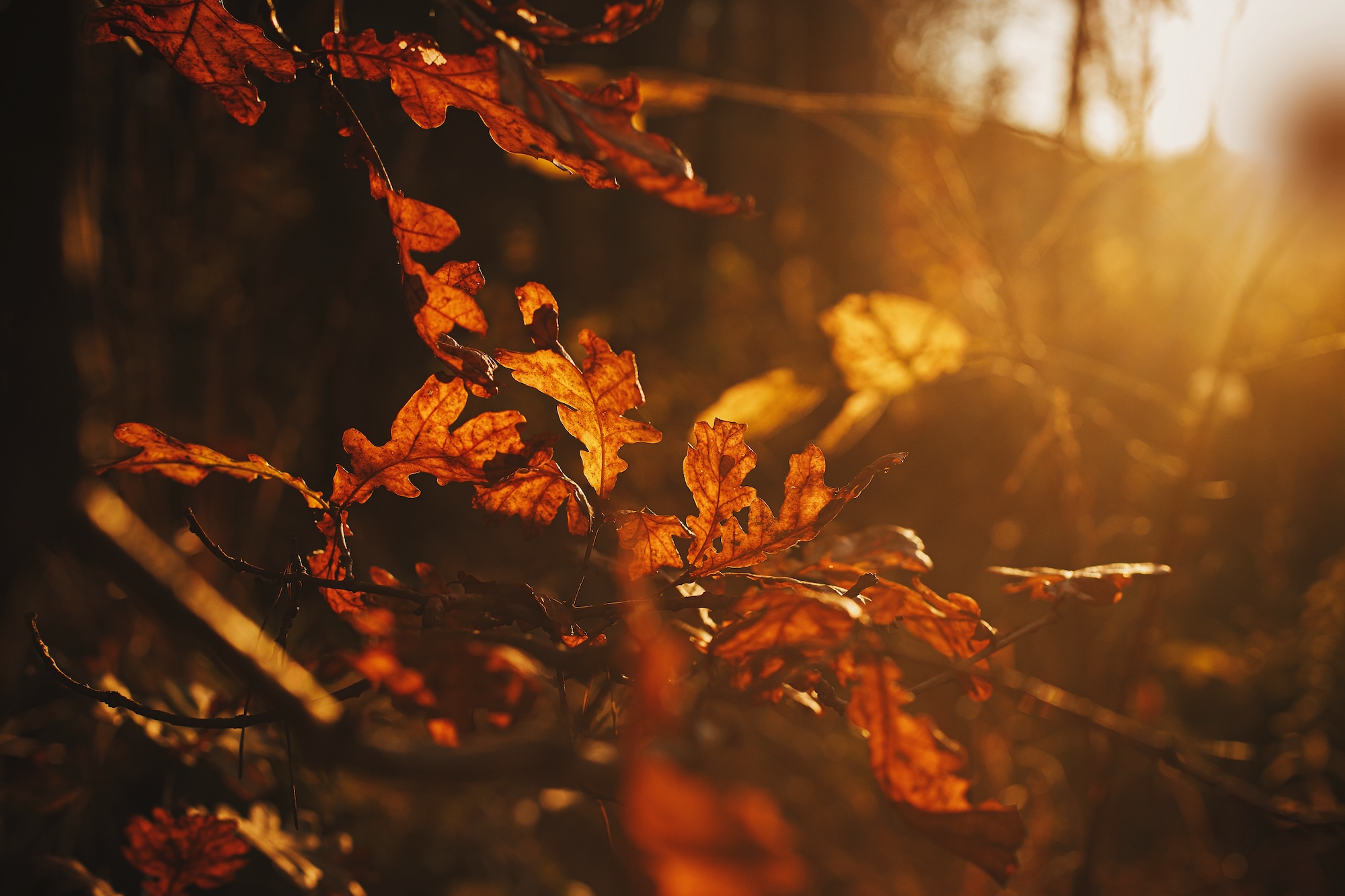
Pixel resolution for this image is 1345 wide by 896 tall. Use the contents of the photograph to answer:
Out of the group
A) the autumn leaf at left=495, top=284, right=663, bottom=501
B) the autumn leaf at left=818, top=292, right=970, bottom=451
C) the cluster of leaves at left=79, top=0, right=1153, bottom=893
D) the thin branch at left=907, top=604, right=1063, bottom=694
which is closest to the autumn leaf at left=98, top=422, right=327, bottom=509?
the cluster of leaves at left=79, top=0, right=1153, bottom=893

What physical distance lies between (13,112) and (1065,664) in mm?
2023

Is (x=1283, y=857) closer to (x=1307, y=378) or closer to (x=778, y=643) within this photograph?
(x=1307, y=378)

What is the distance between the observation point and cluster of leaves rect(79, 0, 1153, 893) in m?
0.27

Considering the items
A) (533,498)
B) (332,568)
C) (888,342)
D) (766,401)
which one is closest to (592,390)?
(533,498)

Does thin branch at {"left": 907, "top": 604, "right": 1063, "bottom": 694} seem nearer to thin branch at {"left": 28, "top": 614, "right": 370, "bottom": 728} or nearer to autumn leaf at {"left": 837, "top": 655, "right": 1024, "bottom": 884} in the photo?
autumn leaf at {"left": 837, "top": 655, "right": 1024, "bottom": 884}

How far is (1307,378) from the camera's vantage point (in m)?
1.96

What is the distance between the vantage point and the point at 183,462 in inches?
15.7

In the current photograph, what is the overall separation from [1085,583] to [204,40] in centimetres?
53

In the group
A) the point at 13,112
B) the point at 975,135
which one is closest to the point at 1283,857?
the point at 13,112

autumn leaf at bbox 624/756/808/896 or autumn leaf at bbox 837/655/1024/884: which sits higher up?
autumn leaf at bbox 624/756/808/896

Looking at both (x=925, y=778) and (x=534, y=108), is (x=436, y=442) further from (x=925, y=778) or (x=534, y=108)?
(x=925, y=778)

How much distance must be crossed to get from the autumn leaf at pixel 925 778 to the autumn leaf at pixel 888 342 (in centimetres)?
49

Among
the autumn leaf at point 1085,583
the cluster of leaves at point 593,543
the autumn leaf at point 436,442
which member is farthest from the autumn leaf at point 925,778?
the autumn leaf at point 436,442

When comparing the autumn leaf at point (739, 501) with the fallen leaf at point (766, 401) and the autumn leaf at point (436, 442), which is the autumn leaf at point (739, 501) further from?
the fallen leaf at point (766, 401)
